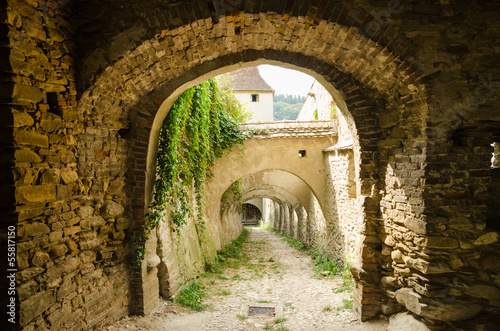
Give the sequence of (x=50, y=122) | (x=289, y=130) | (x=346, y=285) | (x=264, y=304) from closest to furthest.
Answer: (x=50, y=122) → (x=264, y=304) → (x=346, y=285) → (x=289, y=130)

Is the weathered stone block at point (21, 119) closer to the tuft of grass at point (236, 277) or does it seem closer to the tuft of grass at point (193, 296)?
the tuft of grass at point (193, 296)

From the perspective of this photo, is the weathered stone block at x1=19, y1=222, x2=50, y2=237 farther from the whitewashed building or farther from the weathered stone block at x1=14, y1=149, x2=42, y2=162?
the whitewashed building

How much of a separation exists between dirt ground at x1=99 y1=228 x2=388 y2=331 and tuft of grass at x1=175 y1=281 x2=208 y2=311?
0.14m

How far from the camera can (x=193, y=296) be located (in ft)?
17.3

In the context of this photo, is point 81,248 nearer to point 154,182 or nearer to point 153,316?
point 154,182

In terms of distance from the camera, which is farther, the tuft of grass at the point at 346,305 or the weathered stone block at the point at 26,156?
the tuft of grass at the point at 346,305

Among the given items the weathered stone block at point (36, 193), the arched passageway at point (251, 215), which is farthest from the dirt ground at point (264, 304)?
the arched passageway at point (251, 215)

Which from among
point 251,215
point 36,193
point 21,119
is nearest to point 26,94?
point 21,119

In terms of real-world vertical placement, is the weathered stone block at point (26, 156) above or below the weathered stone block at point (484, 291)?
above

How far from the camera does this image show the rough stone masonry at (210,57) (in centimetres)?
255

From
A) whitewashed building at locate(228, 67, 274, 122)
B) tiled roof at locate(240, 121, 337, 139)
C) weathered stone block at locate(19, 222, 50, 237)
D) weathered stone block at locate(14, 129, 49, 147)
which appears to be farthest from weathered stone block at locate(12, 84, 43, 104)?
whitewashed building at locate(228, 67, 274, 122)

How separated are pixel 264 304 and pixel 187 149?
366 centimetres

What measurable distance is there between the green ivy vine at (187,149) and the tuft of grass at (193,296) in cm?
122

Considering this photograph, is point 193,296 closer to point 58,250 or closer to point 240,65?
point 58,250
